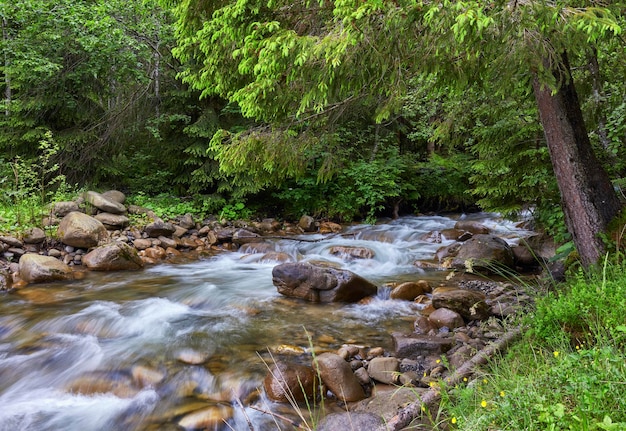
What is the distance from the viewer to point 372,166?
1456cm

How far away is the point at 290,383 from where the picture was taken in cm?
390

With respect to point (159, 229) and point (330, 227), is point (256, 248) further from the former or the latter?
point (330, 227)

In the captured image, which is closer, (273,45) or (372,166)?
(273,45)

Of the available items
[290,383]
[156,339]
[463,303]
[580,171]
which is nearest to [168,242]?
[156,339]

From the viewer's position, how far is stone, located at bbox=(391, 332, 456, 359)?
179 inches

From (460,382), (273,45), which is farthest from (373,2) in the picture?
(460,382)

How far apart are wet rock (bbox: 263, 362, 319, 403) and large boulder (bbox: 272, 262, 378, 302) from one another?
2532 millimetres

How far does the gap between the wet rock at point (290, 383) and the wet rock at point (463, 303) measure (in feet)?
8.14

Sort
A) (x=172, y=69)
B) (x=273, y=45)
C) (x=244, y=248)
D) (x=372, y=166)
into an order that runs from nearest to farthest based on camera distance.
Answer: (x=273, y=45)
(x=244, y=248)
(x=172, y=69)
(x=372, y=166)

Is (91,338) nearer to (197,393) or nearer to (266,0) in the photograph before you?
(197,393)

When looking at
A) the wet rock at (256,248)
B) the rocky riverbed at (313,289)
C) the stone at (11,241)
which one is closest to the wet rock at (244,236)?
the rocky riverbed at (313,289)

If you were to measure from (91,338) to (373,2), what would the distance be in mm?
5300

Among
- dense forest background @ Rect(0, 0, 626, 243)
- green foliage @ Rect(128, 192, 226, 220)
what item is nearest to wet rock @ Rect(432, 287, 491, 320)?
dense forest background @ Rect(0, 0, 626, 243)

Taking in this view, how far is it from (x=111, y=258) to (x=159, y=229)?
212 cm
